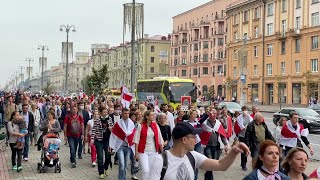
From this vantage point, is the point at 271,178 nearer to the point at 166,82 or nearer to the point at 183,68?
the point at 166,82

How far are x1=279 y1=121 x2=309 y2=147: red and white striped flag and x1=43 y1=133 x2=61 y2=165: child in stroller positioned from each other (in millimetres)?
5413

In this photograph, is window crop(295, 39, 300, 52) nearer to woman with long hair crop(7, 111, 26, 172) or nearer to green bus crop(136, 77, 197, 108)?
green bus crop(136, 77, 197, 108)

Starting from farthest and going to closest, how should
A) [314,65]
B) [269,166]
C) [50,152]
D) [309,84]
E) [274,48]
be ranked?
[274,48]
[314,65]
[309,84]
[50,152]
[269,166]

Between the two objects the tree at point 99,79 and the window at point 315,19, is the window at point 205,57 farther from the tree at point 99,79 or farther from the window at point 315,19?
the tree at point 99,79

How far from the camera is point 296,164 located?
181 inches

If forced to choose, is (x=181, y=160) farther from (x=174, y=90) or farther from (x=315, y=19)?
A: (x=315, y=19)

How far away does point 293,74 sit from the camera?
58094 mm

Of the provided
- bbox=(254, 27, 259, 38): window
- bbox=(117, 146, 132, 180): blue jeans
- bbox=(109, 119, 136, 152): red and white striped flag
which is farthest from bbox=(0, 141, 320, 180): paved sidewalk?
bbox=(254, 27, 259, 38): window

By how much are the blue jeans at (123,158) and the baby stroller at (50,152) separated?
7.35 feet

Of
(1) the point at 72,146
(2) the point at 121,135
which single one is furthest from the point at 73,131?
(2) the point at 121,135

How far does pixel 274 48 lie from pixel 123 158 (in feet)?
181

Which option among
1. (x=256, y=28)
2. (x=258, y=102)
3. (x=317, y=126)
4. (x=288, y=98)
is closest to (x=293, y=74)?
(x=288, y=98)

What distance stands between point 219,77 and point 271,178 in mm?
83303

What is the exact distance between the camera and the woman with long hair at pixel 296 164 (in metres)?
4.60
